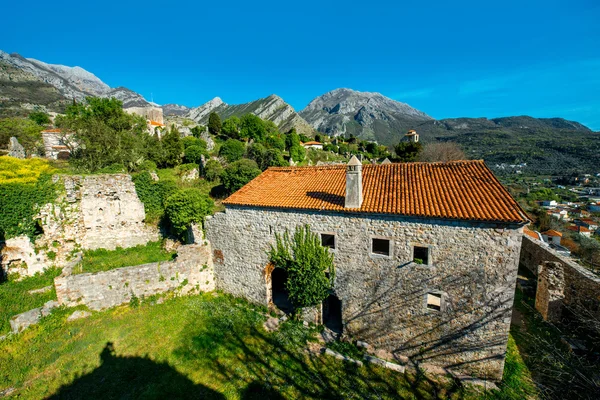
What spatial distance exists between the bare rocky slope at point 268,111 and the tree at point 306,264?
7770 cm

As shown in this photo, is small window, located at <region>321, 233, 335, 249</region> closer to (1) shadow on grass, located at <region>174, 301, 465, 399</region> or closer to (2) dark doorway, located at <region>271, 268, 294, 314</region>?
(2) dark doorway, located at <region>271, 268, 294, 314</region>

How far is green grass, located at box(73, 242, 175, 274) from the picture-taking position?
41.9 ft

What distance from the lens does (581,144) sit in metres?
60.0

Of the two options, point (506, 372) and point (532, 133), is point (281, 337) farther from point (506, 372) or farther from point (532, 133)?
point (532, 133)

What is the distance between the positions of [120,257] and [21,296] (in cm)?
397

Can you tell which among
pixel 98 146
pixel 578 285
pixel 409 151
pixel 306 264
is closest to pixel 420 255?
pixel 306 264

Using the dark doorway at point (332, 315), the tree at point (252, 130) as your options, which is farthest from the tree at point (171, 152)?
the dark doorway at point (332, 315)

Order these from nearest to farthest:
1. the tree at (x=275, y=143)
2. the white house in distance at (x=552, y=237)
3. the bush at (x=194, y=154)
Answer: the white house in distance at (x=552, y=237) → the bush at (x=194, y=154) → the tree at (x=275, y=143)

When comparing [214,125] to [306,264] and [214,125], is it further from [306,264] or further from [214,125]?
[306,264]

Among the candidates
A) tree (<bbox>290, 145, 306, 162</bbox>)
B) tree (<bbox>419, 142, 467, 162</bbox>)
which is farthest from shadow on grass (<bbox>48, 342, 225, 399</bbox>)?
tree (<bbox>419, 142, 467, 162</bbox>)

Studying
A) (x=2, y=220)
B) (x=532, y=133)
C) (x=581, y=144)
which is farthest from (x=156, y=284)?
(x=532, y=133)

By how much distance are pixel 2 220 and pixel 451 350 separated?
70.4 feet

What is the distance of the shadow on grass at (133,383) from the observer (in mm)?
7984

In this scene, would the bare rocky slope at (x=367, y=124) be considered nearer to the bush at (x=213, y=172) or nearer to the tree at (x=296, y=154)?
the tree at (x=296, y=154)
